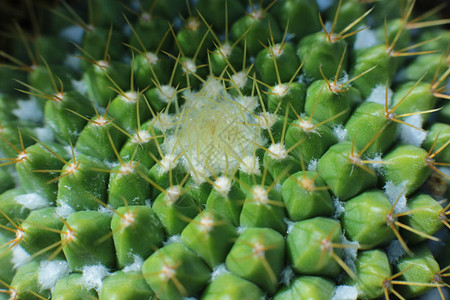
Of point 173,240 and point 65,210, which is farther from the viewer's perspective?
point 65,210

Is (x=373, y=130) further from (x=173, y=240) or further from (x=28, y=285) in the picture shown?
(x=28, y=285)

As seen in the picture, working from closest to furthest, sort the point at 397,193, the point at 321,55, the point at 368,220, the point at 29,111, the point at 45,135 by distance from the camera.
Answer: the point at 368,220, the point at 397,193, the point at 321,55, the point at 45,135, the point at 29,111

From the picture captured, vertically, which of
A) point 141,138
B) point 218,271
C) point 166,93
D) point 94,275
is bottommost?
point 94,275

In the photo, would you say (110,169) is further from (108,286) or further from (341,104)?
(341,104)

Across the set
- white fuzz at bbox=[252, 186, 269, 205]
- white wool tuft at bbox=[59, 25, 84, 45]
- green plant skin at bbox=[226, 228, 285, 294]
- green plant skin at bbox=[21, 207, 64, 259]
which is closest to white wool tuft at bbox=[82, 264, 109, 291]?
green plant skin at bbox=[21, 207, 64, 259]

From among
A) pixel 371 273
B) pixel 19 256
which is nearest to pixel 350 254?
pixel 371 273

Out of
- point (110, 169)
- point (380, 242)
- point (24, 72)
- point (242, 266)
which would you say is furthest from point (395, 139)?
point (24, 72)

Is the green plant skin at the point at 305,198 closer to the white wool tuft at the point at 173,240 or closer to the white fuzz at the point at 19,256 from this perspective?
the white wool tuft at the point at 173,240
